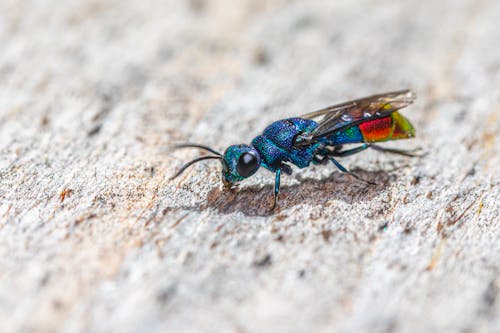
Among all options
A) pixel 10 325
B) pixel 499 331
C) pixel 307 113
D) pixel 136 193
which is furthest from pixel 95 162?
pixel 499 331

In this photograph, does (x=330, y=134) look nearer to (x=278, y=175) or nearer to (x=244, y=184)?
(x=278, y=175)

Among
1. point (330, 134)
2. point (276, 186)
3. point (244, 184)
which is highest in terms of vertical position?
point (330, 134)

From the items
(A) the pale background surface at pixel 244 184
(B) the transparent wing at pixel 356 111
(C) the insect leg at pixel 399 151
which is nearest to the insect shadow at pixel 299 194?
(A) the pale background surface at pixel 244 184

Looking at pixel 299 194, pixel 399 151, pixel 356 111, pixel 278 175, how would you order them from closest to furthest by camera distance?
1. pixel 299 194
2. pixel 278 175
3. pixel 399 151
4. pixel 356 111

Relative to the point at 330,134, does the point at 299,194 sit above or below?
below

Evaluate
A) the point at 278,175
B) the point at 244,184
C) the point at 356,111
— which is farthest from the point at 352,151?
the point at 244,184

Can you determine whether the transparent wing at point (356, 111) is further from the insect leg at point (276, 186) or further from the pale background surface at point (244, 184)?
the insect leg at point (276, 186)

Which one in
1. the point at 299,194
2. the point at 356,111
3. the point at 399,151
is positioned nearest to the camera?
the point at 299,194

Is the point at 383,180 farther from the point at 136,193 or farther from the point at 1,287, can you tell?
the point at 1,287
